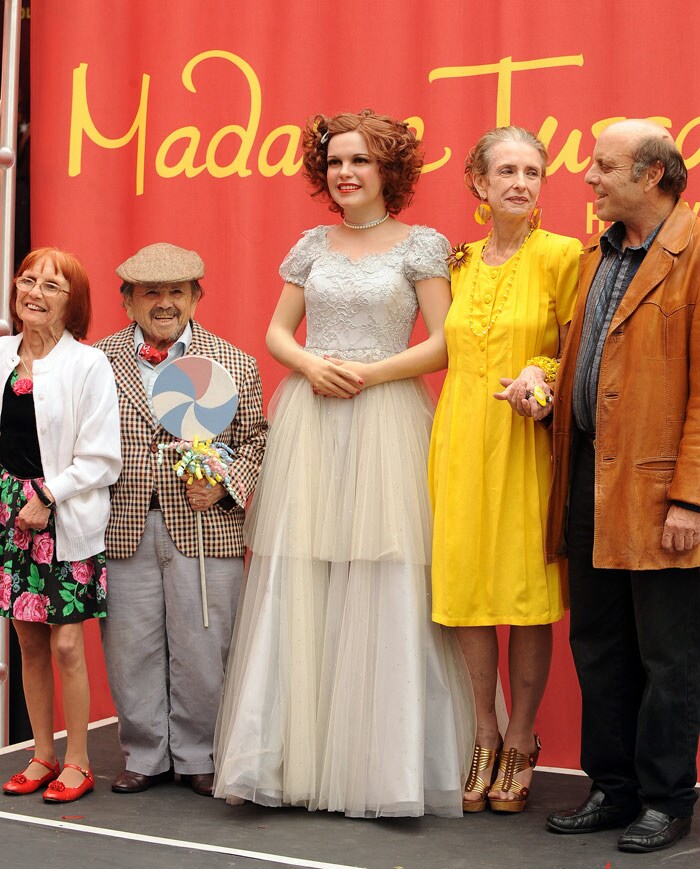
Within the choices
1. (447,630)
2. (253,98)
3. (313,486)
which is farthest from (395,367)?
(253,98)

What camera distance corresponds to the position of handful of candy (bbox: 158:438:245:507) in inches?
133

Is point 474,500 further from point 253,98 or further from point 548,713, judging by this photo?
point 253,98

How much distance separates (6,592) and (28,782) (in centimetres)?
57

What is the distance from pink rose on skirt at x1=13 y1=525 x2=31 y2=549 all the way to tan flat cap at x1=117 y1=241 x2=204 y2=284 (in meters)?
0.81

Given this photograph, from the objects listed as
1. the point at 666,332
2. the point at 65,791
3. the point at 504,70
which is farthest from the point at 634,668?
the point at 504,70

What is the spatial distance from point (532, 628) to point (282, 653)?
27.0 inches

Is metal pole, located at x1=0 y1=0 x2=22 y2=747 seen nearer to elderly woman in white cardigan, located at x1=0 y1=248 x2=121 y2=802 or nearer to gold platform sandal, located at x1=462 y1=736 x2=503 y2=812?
elderly woman in white cardigan, located at x1=0 y1=248 x2=121 y2=802

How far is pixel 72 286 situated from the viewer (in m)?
3.43

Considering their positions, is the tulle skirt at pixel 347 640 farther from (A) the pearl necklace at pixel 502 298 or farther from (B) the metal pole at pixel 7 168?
(B) the metal pole at pixel 7 168

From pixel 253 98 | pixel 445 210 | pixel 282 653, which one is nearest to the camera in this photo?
pixel 282 653

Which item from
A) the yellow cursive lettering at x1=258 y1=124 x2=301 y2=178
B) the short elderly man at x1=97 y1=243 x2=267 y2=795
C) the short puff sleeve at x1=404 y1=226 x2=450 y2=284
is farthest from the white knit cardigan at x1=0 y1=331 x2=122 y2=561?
the yellow cursive lettering at x1=258 y1=124 x2=301 y2=178

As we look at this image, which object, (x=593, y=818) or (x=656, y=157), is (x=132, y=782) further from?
(x=656, y=157)

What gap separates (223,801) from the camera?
333 centimetres

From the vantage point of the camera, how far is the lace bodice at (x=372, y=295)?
3.28 metres
